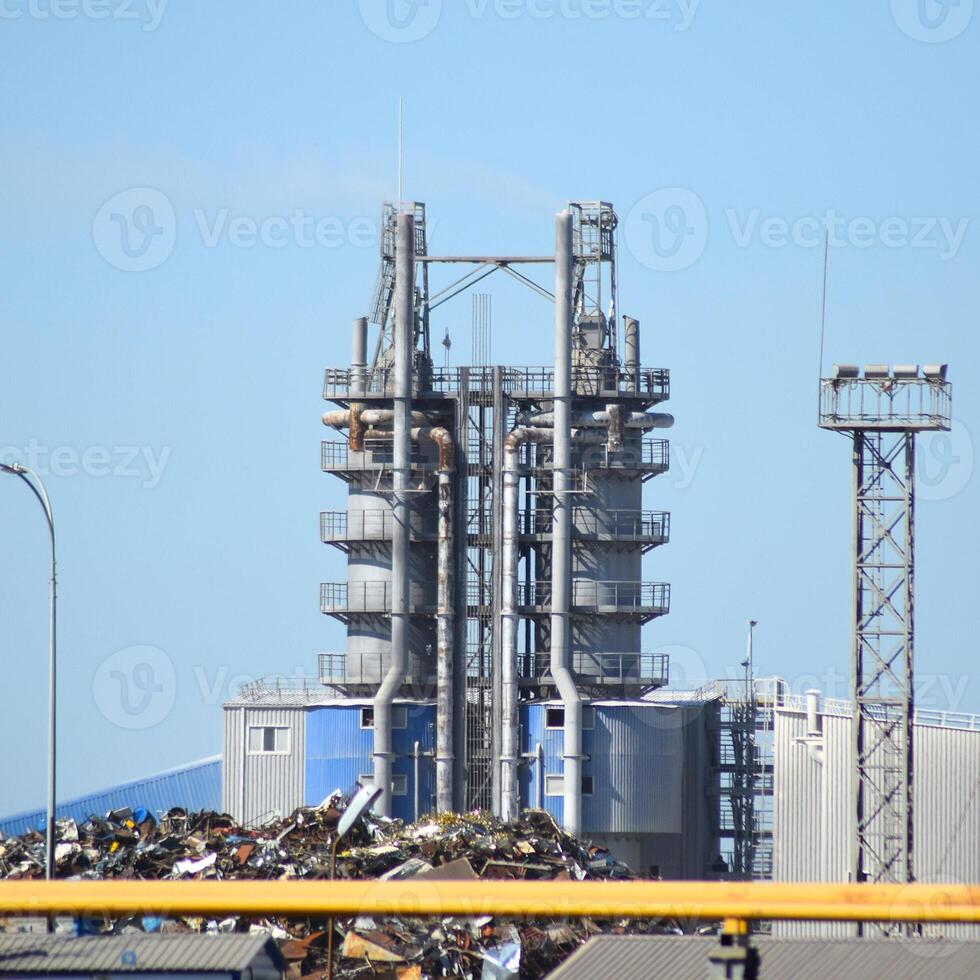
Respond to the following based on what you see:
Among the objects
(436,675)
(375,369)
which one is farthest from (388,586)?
(375,369)

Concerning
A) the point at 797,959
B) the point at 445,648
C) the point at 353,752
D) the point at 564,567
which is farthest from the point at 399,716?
the point at 797,959

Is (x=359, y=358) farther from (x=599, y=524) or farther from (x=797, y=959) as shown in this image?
(x=797, y=959)

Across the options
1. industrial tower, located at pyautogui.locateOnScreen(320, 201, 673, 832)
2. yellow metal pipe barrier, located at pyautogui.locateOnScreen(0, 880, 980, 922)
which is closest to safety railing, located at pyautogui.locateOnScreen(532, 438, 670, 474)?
industrial tower, located at pyautogui.locateOnScreen(320, 201, 673, 832)

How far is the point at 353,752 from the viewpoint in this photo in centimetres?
5419

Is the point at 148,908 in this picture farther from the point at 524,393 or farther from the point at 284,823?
the point at 524,393

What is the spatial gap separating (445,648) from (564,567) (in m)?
3.99

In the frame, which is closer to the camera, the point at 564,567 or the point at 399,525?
the point at 564,567

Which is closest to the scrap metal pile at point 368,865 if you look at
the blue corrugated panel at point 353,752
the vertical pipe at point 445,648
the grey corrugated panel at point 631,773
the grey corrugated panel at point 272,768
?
the vertical pipe at point 445,648

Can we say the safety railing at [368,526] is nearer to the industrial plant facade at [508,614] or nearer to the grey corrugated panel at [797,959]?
the industrial plant facade at [508,614]

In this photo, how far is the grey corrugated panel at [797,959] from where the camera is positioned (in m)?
7.83

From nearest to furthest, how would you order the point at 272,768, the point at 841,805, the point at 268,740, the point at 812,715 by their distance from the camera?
1. the point at 841,805
2. the point at 812,715
3. the point at 272,768
4. the point at 268,740

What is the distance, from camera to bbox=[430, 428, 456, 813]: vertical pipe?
52500mm

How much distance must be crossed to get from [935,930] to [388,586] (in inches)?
907

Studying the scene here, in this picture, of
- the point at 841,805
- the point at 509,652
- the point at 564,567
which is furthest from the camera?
the point at 564,567
